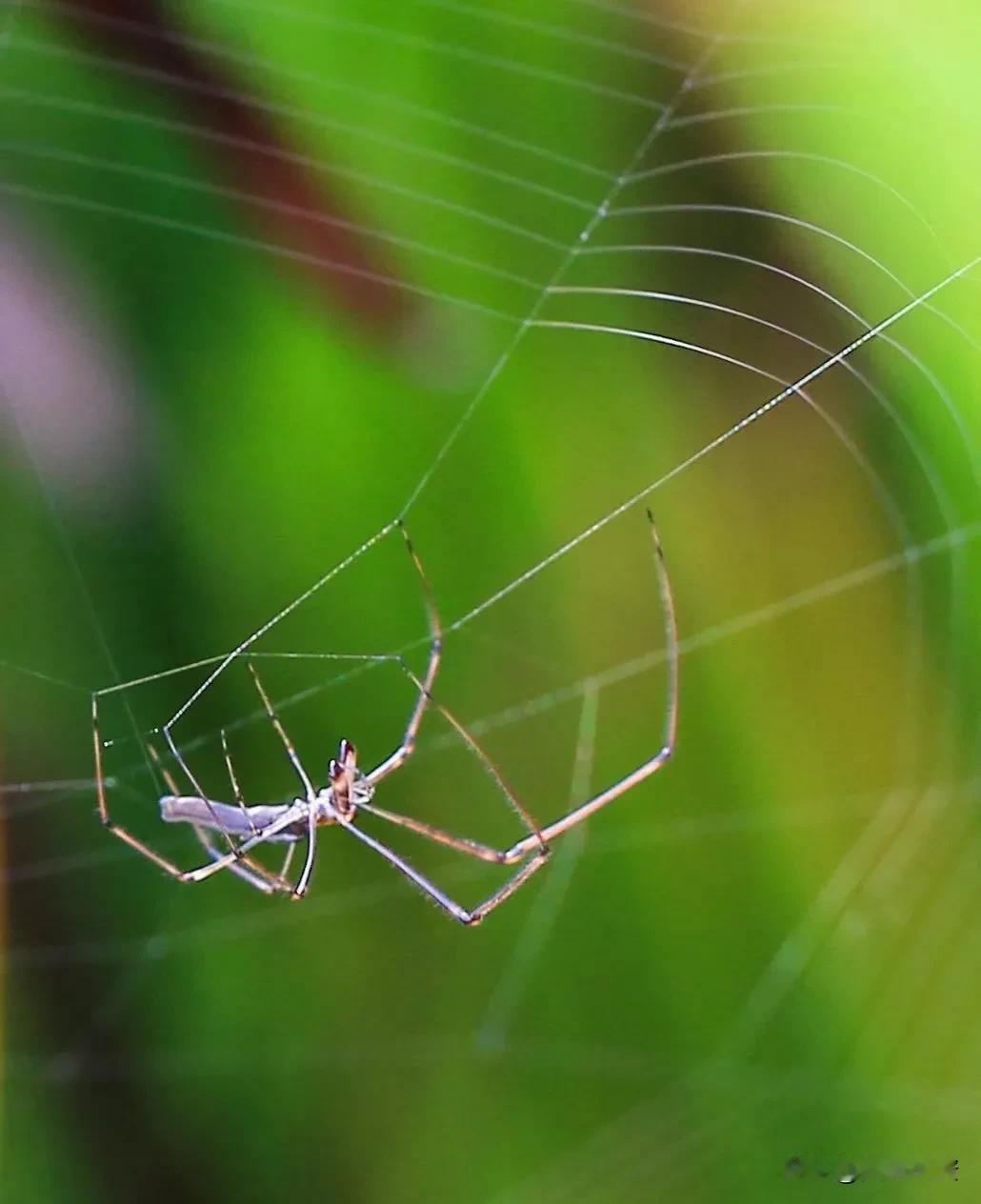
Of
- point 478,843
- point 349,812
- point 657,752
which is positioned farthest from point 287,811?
point 657,752

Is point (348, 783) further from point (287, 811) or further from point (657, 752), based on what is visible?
point (657, 752)

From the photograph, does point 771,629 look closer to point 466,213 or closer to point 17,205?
point 466,213

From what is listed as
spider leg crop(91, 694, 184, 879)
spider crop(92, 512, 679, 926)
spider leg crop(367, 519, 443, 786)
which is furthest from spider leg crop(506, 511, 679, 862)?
spider leg crop(91, 694, 184, 879)

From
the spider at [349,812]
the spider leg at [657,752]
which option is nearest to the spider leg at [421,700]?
the spider at [349,812]

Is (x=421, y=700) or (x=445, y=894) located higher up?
(x=421, y=700)

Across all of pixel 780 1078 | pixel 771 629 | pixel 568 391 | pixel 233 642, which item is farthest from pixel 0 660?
pixel 780 1078

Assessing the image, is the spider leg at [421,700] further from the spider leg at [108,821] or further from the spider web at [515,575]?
the spider leg at [108,821]
